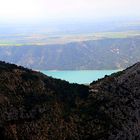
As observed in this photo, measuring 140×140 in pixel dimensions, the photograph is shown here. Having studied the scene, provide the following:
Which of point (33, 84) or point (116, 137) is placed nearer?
point (116, 137)

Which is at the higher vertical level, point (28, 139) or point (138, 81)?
point (138, 81)

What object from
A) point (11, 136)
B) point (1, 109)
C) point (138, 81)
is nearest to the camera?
point (11, 136)

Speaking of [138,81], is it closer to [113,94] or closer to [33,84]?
[113,94]

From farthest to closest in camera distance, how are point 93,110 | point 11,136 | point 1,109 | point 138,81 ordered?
1. point 138,81
2. point 93,110
3. point 1,109
4. point 11,136

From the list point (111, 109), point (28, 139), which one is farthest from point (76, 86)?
point (28, 139)

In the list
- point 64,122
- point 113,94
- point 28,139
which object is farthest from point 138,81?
point 28,139

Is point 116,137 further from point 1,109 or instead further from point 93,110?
point 1,109
